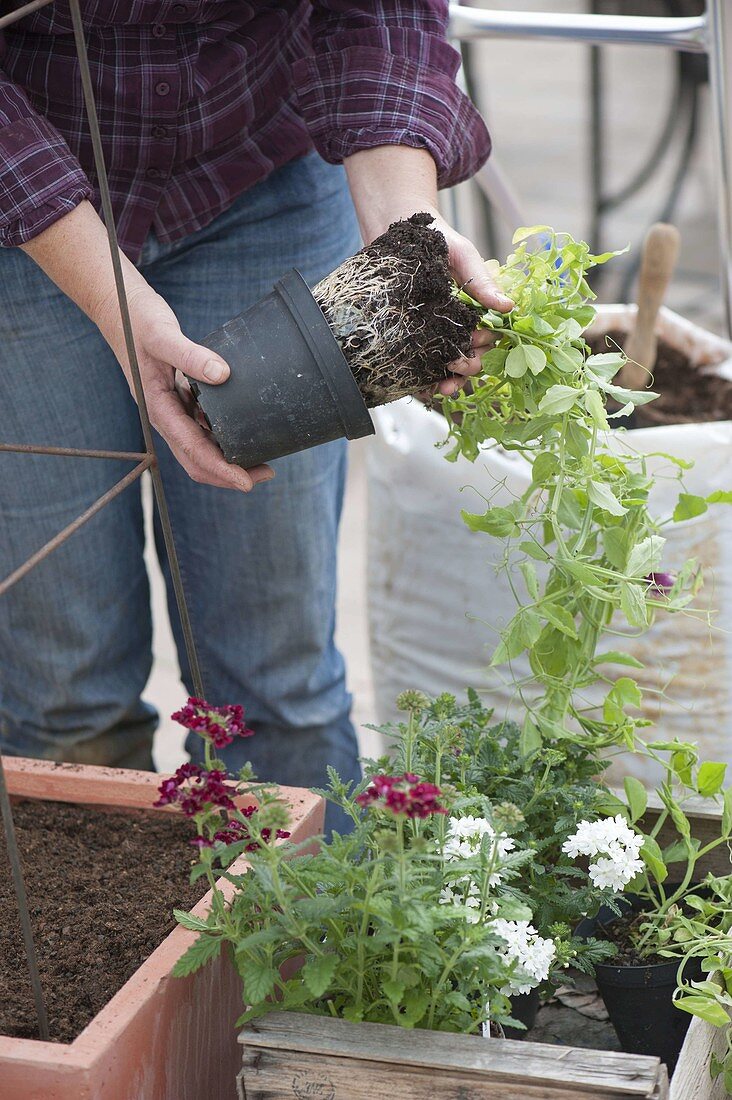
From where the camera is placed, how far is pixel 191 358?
86cm

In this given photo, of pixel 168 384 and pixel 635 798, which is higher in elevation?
pixel 168 384

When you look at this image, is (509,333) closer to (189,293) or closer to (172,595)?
(189,293)

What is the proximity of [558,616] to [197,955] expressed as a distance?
1.14ft

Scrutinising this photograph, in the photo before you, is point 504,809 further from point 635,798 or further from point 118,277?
point 118,277

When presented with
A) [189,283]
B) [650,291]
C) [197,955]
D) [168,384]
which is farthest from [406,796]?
[650,291]

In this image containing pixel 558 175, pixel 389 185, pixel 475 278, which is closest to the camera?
pixel 475 278

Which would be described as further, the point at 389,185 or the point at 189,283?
the point at 189,283

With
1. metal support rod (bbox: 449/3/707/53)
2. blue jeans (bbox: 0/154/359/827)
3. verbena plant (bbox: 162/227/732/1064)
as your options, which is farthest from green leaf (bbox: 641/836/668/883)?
metal support rod (bbox: 449/3/707/53)

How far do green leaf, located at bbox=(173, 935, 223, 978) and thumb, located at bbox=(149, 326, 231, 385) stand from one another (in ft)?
1.24

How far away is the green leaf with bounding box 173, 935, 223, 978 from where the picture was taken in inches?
29.6

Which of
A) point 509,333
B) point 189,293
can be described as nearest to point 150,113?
point 189,293

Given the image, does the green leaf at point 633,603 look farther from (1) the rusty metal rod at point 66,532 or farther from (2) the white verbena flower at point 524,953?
(1) the rusty metal rod at point 66,532

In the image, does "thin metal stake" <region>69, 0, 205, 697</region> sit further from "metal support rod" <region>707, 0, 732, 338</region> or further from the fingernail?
"metal support rod" <region>707, 0, 732, 338</region>

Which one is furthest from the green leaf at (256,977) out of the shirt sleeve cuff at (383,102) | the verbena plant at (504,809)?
the shirt sleeve cuff at (383,102)
